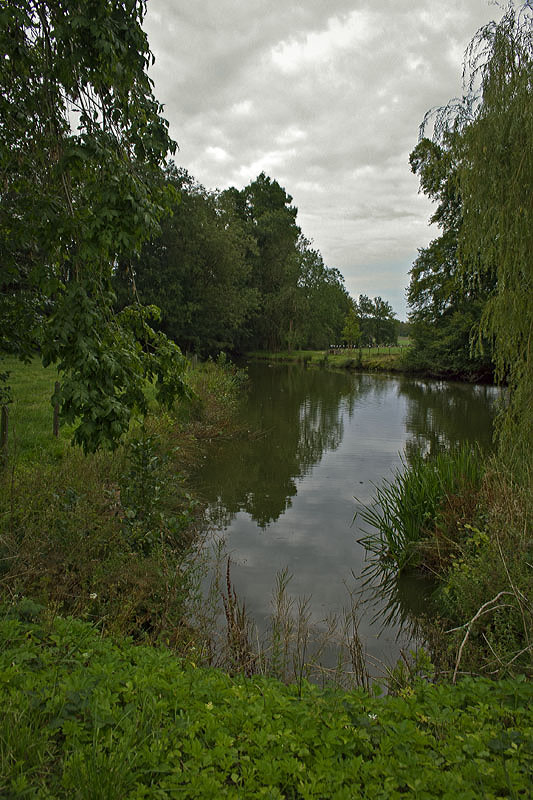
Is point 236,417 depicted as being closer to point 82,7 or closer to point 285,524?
point 285,524

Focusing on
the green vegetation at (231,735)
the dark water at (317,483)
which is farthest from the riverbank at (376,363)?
the green vegetation at (231,735)

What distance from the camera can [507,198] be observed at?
5.97 m

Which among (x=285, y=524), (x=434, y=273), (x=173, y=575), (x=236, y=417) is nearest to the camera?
(x=173, y=575)

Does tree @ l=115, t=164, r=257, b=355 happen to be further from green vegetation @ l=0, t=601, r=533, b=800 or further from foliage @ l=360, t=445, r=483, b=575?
green vegetation @ l=0, t=601, r=533, b=800

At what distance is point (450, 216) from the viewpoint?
27.1m

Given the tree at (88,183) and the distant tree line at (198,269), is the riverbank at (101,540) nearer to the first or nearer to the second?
the tree at (88,183)

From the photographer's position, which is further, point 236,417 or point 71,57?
point 236,417

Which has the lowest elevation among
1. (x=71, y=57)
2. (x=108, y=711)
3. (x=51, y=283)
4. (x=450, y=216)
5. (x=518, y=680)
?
(x=518, y=680)

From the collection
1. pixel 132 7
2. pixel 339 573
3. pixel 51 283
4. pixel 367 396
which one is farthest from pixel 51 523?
pixel 367 396

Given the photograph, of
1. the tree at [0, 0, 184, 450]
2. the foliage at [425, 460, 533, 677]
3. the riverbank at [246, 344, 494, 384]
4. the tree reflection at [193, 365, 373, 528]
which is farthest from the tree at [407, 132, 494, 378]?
the tree at [0, 0, 184, 450]

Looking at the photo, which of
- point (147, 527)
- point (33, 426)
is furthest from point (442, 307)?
point (147, 527)

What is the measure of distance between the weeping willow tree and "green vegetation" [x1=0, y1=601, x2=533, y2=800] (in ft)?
12.5

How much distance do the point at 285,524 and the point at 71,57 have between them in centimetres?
657

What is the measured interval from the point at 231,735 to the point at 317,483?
8.04m
